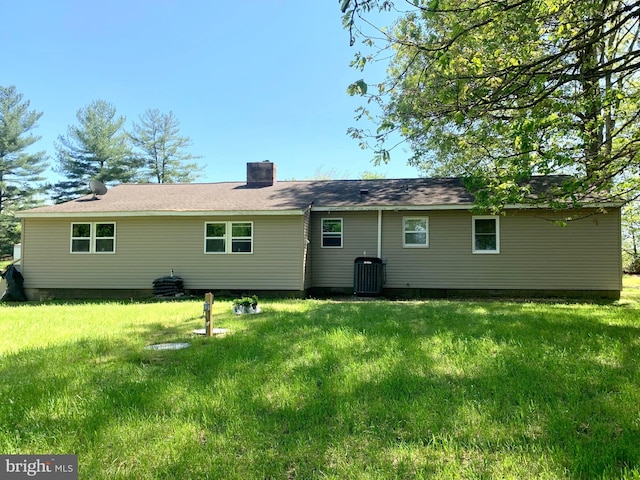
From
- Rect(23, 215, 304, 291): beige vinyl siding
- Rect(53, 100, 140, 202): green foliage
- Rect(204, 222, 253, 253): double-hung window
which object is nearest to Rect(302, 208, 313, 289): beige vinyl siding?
Rect(23, 215, 304, 291): beige vinyl siding

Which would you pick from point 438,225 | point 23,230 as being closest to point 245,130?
point 23,230

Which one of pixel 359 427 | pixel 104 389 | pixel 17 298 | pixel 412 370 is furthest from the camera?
pixel 17 298

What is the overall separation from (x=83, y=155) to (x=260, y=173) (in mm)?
22005

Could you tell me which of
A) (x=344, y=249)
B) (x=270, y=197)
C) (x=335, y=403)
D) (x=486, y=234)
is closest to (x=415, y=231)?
(x=486, y=234)

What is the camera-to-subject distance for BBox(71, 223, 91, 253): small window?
12.2 m

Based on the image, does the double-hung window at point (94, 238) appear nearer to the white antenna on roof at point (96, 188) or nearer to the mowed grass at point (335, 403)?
the white antenna on roof at point (96, 188)

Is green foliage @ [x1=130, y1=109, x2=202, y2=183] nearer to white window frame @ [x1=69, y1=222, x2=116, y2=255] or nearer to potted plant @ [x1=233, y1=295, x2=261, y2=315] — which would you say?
white window frame @ [x1=69, y1=222, x2=116, y2=255]

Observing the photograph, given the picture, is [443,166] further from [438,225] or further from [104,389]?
[104,389]

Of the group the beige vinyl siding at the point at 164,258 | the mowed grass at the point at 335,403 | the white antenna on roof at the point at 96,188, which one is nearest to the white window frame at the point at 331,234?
the beige vinyl siding at the point at 164,258

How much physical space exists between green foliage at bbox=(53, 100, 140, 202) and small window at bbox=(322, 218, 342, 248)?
23.7m

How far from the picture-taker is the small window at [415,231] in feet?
39.8

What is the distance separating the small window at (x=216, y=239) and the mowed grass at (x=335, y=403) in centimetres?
614

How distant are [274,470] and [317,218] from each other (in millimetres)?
10579

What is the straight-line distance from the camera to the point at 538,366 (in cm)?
393
